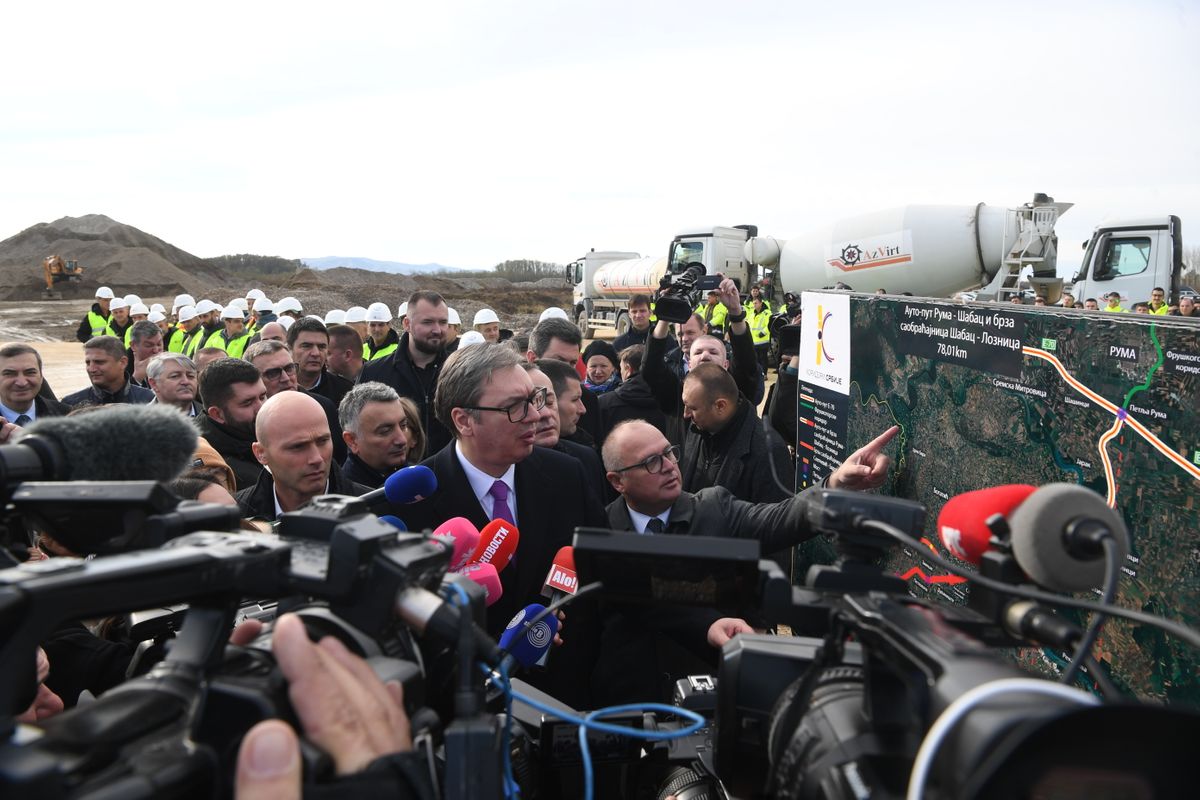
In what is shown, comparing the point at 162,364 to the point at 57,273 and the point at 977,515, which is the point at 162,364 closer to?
the point at 977,515

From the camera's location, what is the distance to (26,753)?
34.6 inches

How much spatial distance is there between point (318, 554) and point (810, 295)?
4.37 m

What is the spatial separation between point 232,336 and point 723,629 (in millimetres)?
Answer: 11200

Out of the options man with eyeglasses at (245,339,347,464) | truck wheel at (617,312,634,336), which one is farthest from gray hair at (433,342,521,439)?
truck wheel at (617,312,634,336)

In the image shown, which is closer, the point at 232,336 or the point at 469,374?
the point at 469,374

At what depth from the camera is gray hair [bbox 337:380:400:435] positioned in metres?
4.03

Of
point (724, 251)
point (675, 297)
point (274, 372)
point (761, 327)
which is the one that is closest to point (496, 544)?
point (675, 297)

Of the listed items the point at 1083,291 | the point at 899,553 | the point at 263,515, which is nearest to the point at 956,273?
the point at 1083,291

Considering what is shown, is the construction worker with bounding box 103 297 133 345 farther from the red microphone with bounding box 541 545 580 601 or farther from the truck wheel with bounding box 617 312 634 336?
the red microphone with bounding box 541 545 580 601

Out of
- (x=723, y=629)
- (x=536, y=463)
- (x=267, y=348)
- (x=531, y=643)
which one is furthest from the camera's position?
(x=267, y=348)

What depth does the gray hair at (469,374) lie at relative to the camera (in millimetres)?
3086

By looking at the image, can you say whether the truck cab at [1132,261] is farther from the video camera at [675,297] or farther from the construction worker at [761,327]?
the video camera at [675,297]

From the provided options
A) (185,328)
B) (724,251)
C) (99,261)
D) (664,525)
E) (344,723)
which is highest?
(99,261)

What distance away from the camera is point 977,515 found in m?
1.32
